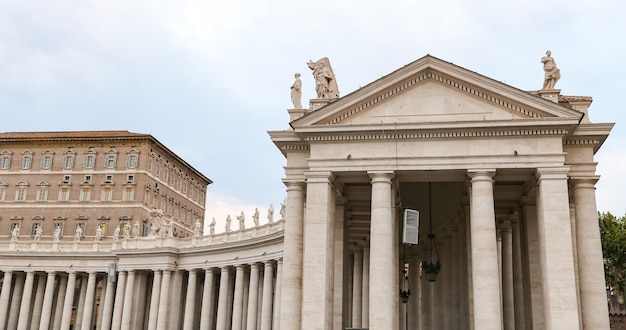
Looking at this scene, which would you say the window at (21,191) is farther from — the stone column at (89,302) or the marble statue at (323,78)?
the marble statue at (323,78)

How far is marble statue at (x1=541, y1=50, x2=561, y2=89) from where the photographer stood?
33500 millimetres

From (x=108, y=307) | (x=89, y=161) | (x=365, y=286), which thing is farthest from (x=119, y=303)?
(x=89, y=161)

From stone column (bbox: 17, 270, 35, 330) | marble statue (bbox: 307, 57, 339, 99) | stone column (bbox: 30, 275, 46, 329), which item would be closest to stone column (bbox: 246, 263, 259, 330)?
marble statue (bbox: 307, 57, 339, 99)

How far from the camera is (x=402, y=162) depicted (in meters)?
32.5

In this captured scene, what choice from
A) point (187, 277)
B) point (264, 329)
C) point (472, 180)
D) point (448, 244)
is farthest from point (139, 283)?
point (472, 180)

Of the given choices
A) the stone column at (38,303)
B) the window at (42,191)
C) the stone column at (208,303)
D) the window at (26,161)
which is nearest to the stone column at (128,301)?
the stone column at (208,303)

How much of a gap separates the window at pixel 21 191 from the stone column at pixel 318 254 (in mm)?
78473

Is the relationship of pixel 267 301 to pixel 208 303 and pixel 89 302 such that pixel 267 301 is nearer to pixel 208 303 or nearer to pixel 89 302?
pixel 208 303

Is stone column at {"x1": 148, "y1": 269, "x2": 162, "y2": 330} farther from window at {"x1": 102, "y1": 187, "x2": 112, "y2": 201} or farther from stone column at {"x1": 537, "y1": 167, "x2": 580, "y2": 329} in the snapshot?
stone column at {"x1": 537, "y1": 167, "x2": 580, "y2": 329}

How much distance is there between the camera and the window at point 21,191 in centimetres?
9719

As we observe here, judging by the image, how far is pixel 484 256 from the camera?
30141mm

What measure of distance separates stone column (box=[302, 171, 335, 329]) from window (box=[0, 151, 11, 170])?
269 ft

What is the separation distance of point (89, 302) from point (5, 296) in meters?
12.2

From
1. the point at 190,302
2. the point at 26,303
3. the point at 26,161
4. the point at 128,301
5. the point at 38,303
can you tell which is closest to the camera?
the point at 190,302
